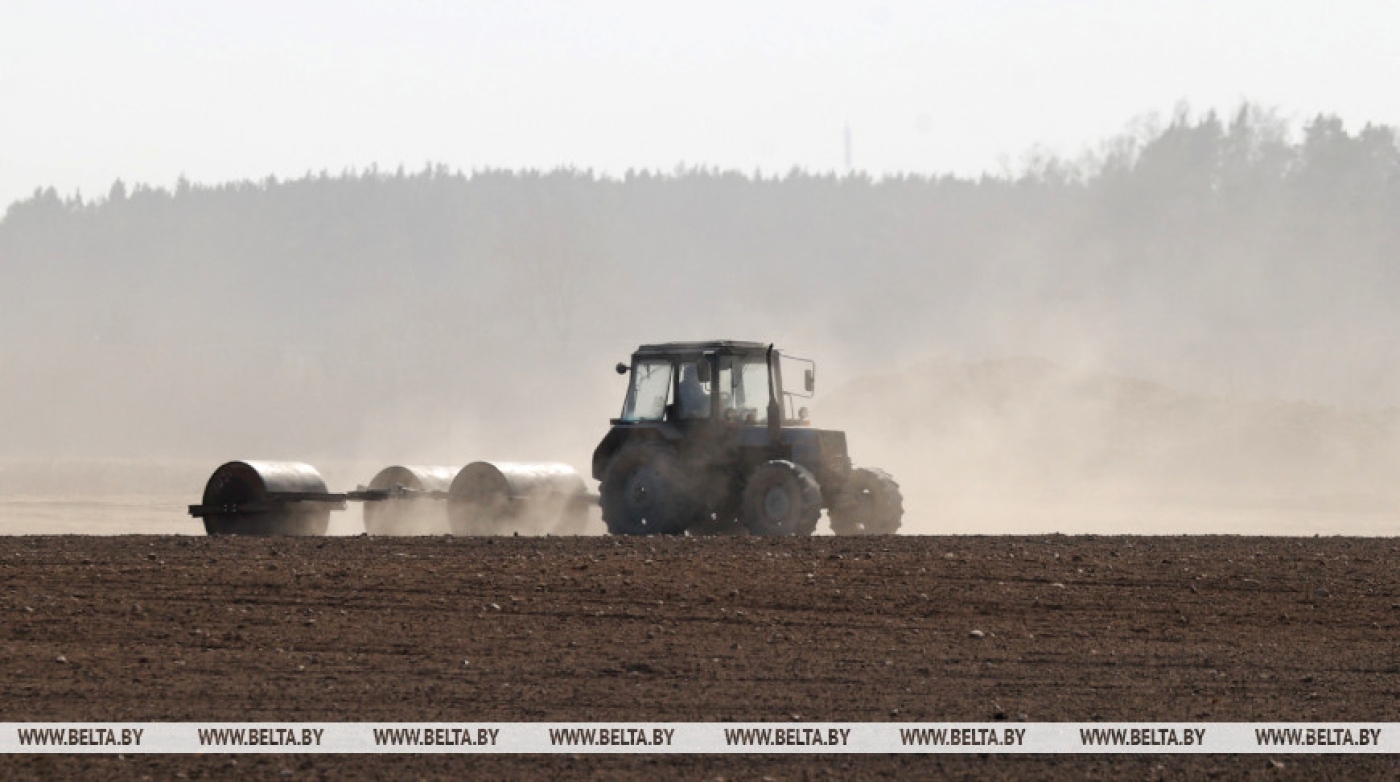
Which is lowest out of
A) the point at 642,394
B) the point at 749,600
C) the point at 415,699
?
the point at 415,699

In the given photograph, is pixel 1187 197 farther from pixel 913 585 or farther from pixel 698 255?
pixel 913 585

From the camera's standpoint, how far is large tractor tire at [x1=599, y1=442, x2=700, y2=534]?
22.9 m

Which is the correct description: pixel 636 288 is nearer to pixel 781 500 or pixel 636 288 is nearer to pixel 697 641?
pixel 781 500

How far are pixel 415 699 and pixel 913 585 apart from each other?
6.43 metres

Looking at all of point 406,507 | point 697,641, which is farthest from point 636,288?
point 697,641

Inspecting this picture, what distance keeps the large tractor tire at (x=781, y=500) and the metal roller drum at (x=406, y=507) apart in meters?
5.49

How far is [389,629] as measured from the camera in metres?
13.7

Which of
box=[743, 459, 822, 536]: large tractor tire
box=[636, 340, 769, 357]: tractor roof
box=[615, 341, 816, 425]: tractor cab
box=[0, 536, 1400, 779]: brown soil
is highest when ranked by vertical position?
box=[636, 340, 769, 357]: tractor roof

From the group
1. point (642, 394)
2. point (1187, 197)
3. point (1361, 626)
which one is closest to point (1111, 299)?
point (1187, 197)

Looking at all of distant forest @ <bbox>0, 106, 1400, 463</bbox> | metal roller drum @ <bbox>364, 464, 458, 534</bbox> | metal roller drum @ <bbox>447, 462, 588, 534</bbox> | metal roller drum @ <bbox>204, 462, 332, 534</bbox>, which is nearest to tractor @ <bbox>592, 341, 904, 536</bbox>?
metal roller drum @ <bbox>447, 462, 588, 534</bbox>

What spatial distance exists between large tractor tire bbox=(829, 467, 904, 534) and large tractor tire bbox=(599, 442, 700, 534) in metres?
1.91

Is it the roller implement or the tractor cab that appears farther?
the tractor cab

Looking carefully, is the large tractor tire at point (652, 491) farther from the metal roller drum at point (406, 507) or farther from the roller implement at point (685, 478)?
the metal roller drum at point (406, 507)

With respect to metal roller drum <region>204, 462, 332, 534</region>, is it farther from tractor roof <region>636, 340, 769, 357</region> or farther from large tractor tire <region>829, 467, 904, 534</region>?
large tractor tire <region>829, 467, 904, 534</region>
